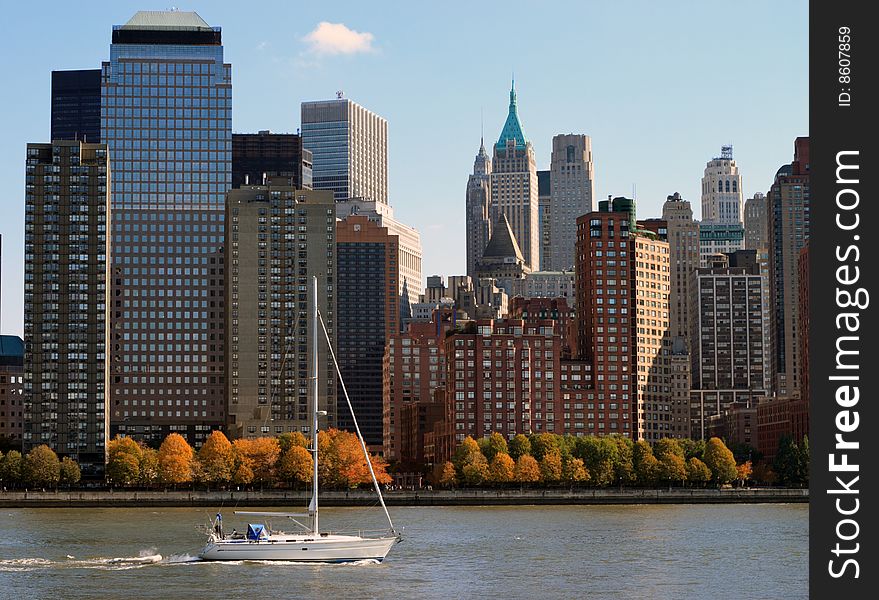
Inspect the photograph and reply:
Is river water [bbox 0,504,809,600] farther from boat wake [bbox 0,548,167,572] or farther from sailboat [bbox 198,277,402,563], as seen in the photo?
sailboat [bbox 198,277,402,563]

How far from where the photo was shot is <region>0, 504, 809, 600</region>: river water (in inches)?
3819

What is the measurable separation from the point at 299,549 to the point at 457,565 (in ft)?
40.7

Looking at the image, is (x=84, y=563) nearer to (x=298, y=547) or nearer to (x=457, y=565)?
(x=298, y=547)

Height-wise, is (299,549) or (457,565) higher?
(299,549)

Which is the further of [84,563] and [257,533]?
[84,563]

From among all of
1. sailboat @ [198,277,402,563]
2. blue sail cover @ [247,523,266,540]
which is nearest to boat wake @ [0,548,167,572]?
sailboat @ [198,277,402,563]

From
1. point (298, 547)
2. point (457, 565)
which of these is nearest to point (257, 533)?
point (298, 547)

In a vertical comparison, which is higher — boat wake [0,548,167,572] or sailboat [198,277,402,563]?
sailboat [198,277,402,563]

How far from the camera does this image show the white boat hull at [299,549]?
110 m

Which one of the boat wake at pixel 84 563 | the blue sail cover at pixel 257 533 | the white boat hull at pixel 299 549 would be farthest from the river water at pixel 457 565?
the blue sail cover at pixel 257 533

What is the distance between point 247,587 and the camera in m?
97.8

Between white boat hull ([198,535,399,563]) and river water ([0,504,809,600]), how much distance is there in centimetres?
78

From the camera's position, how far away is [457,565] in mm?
115375

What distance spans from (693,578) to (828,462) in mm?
78643
